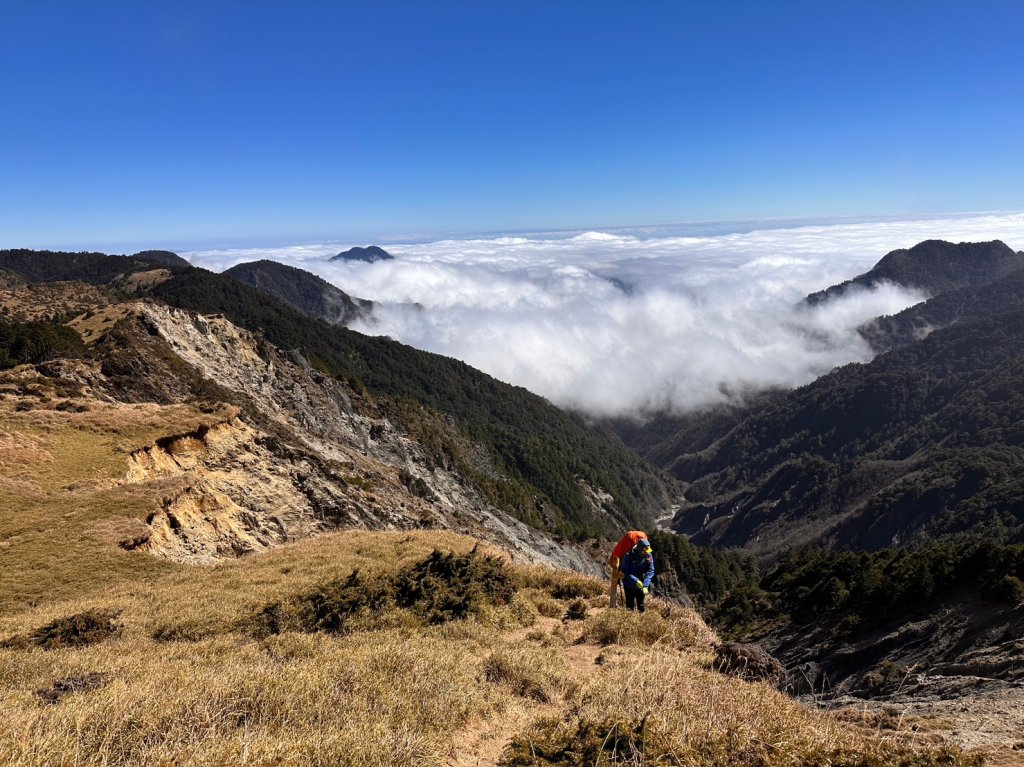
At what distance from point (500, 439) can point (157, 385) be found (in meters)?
126

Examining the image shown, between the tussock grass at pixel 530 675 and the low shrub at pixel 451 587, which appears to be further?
the low shrub at pixel 451 587

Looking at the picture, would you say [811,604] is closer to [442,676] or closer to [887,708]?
[887,708]

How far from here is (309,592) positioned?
546 inches

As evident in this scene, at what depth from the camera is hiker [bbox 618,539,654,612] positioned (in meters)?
12.2

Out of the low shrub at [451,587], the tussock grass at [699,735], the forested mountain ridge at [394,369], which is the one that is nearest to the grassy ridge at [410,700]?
the tussock grass at [699,735]

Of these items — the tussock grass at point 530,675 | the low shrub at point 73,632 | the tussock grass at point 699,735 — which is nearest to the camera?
the tussock grass at point 699,735

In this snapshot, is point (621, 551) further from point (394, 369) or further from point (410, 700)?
point (394, 369)

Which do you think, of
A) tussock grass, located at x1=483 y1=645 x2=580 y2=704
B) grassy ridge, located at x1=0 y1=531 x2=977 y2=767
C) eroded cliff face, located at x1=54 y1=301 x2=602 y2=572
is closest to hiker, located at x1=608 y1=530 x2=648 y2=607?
grassy ridge, located at x1=0 y1=531 x2=977 y2=767

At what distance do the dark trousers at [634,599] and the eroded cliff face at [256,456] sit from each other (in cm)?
1692

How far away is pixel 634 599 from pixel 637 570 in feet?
3.01

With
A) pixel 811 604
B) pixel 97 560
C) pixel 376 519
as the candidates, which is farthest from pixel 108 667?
pixel 811 604

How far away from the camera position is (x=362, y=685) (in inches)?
281

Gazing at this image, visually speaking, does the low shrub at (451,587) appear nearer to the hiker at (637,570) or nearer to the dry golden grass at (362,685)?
the dry golden grass at (362,685)

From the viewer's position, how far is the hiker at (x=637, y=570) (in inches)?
482
